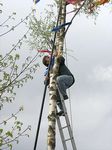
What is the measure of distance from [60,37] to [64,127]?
3240mm

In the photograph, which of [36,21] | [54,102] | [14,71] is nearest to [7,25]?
[14,71]

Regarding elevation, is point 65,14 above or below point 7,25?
above

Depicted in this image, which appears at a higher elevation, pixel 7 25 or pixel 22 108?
pixel 7 25

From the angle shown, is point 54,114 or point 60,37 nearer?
point 54,114

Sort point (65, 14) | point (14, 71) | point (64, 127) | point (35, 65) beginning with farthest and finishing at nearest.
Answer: point (65, 14), point (35, 65), point (14, 71), point (64, 127)

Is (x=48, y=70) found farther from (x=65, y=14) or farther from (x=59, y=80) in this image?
(x=65, y=14)

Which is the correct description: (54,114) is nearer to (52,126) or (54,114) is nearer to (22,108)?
(52,126)

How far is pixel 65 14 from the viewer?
15.3 m

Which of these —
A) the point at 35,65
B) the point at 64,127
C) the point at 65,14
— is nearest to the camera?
the point at 64,127

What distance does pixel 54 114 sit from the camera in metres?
12.8

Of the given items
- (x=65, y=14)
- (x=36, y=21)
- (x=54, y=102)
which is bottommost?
(x=54, y=102)

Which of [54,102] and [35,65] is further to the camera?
[35,65]

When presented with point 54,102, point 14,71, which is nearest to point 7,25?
point 14,71

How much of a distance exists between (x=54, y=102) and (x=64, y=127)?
0.83 meters
